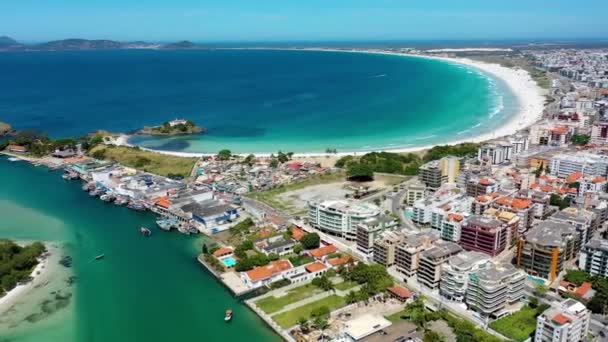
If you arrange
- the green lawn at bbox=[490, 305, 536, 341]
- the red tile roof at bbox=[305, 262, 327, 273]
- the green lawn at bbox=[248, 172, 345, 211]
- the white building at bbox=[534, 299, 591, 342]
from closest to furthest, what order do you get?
the white building at bbox=[534, 299, 591, 342]
the green lawn at bbox=[490, 305, 536, 341]
the red tile roof at bbox=[305, 262, 327, 273]
the green lawn at bbox=[248, 172, 345, 211]

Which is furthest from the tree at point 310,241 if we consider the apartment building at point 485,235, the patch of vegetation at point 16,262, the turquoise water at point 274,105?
the turquoise water at point 274,105

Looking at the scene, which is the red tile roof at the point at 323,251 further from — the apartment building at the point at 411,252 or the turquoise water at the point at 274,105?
the turquoise water at the point at 274,105

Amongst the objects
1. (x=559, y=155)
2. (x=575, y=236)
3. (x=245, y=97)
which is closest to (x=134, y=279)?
(x=575, y=236)

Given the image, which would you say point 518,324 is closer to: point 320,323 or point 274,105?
point 320,323

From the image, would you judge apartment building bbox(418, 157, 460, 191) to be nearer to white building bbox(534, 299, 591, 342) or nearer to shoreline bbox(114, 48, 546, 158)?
shoreline bbox(114, 48, 546, 158)

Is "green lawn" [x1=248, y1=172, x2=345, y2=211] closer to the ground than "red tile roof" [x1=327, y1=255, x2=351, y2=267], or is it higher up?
higher up

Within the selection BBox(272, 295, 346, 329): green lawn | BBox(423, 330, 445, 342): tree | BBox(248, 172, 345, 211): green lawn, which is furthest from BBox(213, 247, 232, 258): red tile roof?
BBox(423, 330, 445, 342): tree

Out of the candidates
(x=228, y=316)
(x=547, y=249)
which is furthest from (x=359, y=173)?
(x=228, y=316)
